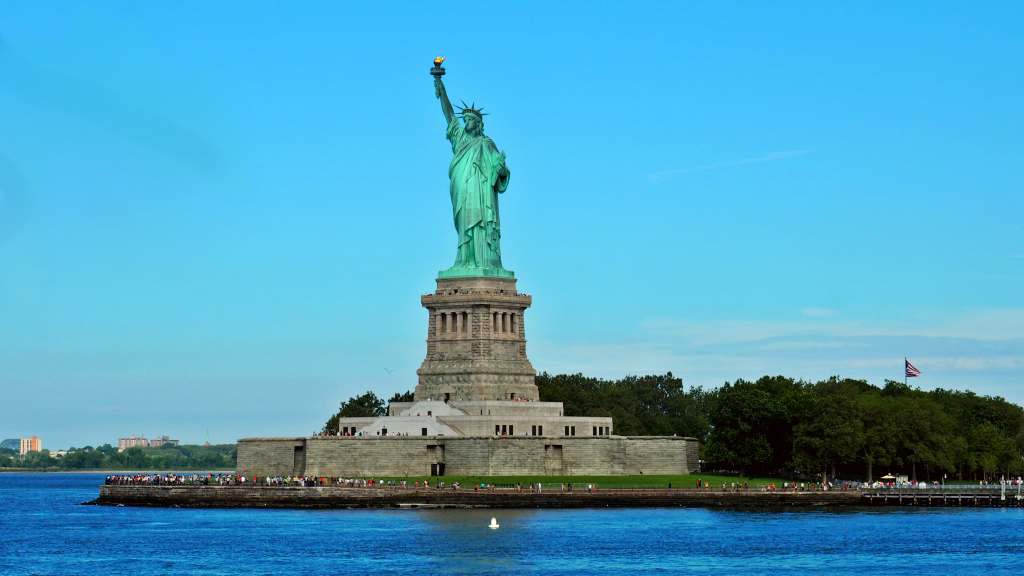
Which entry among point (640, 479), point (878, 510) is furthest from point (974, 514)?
point (640, 479)

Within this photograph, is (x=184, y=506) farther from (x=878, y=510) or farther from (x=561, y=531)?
(x=878, y=510)

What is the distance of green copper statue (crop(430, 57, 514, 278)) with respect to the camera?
122m

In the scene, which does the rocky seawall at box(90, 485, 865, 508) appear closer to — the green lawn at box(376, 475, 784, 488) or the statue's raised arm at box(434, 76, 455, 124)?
the green lawn at box(376, 475, 784, 488)

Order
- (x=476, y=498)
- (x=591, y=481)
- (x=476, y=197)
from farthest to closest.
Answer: (x=476, y=197), (x=591, y=481), (x=476, y=498)

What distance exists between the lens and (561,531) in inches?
3637

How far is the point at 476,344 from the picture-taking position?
119875mm

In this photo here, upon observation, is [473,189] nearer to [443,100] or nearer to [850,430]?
[443,100]

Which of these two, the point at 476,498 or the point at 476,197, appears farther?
the point at 476,197

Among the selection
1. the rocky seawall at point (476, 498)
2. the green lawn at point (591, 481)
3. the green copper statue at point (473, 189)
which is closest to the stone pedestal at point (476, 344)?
the green copper statue at point (473, 189)

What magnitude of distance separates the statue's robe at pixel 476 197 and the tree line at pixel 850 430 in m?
18.4

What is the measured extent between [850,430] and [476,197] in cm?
2769

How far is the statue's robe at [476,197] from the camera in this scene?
122 metres

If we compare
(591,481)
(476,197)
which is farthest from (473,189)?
(591,481)

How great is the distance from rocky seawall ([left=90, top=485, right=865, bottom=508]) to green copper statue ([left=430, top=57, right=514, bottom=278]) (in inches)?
720
